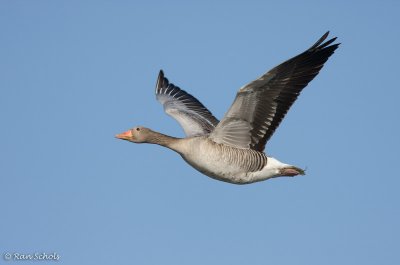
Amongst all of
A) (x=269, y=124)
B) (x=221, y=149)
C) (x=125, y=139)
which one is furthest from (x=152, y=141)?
(x=269, y=124)

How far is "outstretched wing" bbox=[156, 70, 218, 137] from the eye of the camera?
1298cm

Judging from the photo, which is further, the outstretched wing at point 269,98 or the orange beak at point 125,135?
the orange beak at point 125,135

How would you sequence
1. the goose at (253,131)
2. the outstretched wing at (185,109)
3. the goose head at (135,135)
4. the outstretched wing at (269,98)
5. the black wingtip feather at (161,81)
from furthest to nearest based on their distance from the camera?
1. the black wingtip feather at (161,81)
2. the outstretched wing at (185,109)
3. the goose head at (135,135)
4. the goose at (253,131)
5. the outstretched wing at (269,98)

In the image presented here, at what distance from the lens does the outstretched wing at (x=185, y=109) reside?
12977 millimetres

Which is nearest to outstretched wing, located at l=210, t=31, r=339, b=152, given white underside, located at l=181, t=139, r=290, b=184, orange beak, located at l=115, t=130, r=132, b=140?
white underside, located at l=181, t=139, r=290, b=184

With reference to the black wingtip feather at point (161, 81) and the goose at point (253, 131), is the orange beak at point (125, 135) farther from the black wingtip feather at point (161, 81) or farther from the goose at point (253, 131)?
the black wingtip feather at point (161, 81)

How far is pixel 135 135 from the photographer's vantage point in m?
11.5

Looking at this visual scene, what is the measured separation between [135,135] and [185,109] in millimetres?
2927

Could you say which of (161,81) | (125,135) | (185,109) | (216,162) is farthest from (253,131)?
(161,81)

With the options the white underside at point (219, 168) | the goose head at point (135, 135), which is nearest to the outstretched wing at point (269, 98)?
the white underside at point (219, 168)

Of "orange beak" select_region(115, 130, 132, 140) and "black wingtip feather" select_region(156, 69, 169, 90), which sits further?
"black wingtip feather" select_region(156, 69, 169, 90)

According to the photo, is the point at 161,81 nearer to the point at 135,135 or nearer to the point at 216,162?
the point at 135,135

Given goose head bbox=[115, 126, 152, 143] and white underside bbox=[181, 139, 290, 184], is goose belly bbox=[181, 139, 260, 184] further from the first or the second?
goose head bbox=[115, 126, 152, 143]

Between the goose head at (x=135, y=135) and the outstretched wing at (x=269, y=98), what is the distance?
1359 millimetres
